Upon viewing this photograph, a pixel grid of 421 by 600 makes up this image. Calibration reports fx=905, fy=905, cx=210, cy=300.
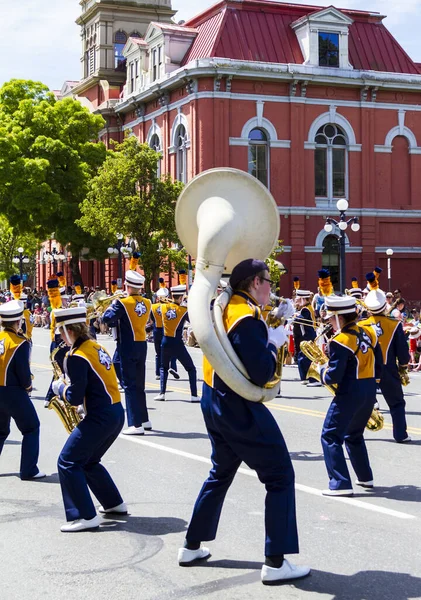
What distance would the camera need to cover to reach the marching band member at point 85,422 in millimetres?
7090

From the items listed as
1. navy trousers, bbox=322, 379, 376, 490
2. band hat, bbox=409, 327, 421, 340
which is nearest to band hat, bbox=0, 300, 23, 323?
navy trousers, bbox=322, 379, 376, 490

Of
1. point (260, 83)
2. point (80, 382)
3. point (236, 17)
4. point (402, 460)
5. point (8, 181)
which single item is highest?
point (236, 17)

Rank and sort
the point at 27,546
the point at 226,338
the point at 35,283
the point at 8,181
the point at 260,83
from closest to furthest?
the point at 226,338 → the point at 27,546 → the point at 260,83 → the point at 8,181 → the point at 35,283

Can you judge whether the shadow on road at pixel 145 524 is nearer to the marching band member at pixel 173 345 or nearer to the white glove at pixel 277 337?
the white glove at pixel 277 337

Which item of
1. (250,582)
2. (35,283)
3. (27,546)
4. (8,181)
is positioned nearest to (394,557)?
(250,582)

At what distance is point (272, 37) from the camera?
133 feet

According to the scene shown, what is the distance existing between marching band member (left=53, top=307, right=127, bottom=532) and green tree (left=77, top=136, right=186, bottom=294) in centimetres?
2825

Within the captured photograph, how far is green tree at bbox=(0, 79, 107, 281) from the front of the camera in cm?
4456

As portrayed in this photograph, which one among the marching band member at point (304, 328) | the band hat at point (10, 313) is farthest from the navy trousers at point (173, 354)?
the band hat at point (10, 313)

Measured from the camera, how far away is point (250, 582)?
587cm

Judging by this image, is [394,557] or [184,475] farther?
[184,475]

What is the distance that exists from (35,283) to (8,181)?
3048 cm

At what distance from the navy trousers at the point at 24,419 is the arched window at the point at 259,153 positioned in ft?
104

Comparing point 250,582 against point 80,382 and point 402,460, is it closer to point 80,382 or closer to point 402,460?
point 80,382
